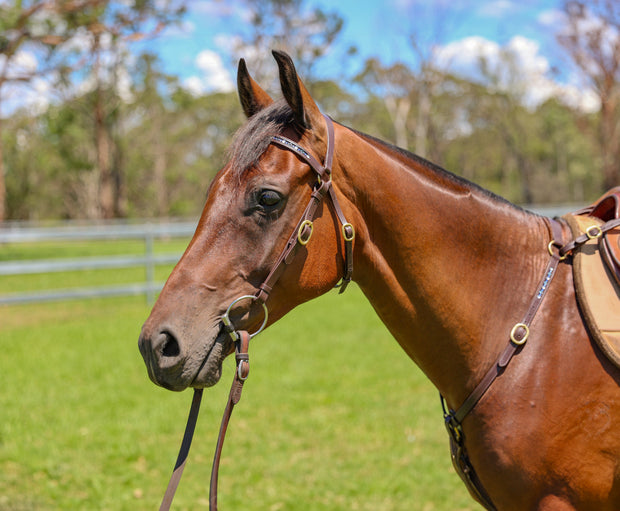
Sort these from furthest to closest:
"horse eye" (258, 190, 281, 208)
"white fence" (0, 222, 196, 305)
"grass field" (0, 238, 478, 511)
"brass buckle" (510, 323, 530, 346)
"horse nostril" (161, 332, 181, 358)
→ "white fence" (0, 222, 196, 305), "grass field" (0, 238, 478, 511), "brass buckle" (510, 323, 530, 346), "horse eye" (258, 190, 281, 208), "horse nostril" (161, 332, 181, 358)

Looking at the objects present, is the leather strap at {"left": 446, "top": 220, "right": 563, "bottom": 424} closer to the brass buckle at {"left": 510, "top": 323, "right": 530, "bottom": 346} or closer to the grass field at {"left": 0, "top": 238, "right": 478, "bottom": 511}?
the brass buckle at {"left": 510, "top": 323, "right": 530, "bottom": 346}

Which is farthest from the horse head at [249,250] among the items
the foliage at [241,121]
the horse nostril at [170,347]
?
the foliage at [241,121]

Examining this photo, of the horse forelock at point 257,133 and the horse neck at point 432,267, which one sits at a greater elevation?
the horse forelock at point 257,133

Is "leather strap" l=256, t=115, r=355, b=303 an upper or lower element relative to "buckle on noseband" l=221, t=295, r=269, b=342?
upper

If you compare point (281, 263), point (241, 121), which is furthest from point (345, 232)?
point (241, 121)

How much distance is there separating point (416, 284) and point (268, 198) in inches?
24.7

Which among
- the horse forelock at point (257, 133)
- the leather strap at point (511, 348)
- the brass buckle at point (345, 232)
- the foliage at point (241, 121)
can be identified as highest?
the horse forelock at point (257, 133)

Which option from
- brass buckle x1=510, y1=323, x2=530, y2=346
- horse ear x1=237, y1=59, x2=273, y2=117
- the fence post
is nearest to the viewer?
brass buckle x1=510, y1=323, x2=530, y2=346

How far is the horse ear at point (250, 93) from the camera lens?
1969 mm

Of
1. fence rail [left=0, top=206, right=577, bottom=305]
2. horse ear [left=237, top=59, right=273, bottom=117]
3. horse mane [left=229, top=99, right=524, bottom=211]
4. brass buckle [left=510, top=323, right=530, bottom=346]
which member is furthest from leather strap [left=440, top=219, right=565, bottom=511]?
fence rail [left=0, top=206, right=577, bottom=305]

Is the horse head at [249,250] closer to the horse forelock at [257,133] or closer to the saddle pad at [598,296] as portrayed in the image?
the horse forelock at [257,133]

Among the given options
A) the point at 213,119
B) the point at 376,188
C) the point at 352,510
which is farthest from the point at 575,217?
the point at 213,119

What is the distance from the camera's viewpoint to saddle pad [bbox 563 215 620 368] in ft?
5.79

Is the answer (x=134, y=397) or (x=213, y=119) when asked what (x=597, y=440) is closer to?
(x=134, y=397)
